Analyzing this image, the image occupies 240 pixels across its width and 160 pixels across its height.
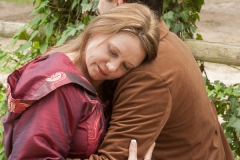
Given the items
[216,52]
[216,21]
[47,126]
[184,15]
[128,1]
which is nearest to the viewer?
[47,126]

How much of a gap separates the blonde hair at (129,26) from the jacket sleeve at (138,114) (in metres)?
0.11

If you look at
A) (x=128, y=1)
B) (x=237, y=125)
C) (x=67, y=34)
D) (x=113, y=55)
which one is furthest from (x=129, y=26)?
(x=237, y=125)

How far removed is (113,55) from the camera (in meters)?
1.94

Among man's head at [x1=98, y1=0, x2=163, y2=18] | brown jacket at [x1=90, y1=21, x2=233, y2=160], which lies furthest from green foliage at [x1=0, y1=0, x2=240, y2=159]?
brown jacket at [x1=90, y1=21, x2=233, y2=160]

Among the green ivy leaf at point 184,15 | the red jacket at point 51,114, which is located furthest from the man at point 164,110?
the green ivy leaf at point 184,15

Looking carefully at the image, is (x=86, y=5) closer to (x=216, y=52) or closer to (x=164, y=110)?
(x=216, y=52)

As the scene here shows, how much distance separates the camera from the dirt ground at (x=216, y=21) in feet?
22.6

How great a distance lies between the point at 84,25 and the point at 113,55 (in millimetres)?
1521

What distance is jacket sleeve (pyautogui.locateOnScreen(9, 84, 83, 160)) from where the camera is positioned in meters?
1.78

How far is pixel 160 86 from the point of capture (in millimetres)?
1996

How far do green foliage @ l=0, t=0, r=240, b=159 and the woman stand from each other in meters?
1.40

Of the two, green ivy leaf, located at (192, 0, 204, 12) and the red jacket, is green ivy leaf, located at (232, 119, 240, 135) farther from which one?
the red jacket

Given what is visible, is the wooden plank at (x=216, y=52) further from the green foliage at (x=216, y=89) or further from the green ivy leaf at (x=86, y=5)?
the green ivy leaf at (x=86, y=5)

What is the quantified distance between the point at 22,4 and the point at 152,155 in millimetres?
9598
